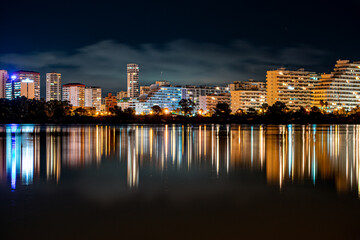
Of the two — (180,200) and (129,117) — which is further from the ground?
(129,117)

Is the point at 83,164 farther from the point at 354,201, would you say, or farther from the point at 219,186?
the point at 354,201

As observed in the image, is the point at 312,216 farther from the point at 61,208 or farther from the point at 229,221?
the point at 61,208

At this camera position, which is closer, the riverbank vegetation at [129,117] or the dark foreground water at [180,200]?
the dark foreground water at [180,200]

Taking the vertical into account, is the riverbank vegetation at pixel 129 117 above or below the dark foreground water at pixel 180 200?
above

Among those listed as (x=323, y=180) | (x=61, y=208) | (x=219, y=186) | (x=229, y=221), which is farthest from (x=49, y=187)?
(x=323, y=180)

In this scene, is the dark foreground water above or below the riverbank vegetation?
below

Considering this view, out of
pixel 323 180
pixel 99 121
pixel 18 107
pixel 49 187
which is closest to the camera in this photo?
pixel 49 187

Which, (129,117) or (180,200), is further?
(129,117)

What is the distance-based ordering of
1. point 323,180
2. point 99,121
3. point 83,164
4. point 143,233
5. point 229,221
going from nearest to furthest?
1. point 143,233
2. point 229,221
3. point 323,180
4. point 83,164
5. point 99,121

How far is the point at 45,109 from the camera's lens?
164875mm

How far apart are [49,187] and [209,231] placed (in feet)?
31.6

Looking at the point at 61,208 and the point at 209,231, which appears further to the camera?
the point at 61,208

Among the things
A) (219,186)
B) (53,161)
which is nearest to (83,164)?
(53,161)

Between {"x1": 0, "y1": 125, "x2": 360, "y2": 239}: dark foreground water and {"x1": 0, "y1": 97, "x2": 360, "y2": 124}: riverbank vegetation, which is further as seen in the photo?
{"x1": 0, "y1": 97, "x2": 360, "y2": 124}: riverbank vegetation
